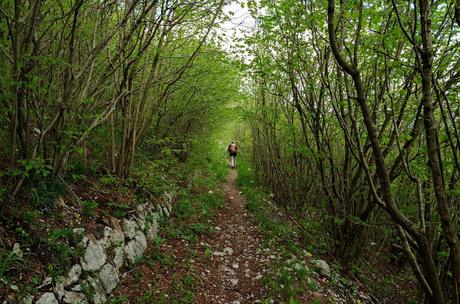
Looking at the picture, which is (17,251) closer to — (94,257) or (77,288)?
(77,288)

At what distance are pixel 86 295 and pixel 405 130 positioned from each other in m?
4.70

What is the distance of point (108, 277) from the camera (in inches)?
133

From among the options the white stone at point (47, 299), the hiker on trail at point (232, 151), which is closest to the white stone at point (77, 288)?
the white stone at point (47, 299)

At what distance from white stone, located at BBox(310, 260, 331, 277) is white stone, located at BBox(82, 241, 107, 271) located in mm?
3540

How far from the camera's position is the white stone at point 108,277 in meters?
3.27

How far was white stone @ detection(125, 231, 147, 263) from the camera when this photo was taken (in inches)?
159

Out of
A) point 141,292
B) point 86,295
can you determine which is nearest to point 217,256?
point 141,292

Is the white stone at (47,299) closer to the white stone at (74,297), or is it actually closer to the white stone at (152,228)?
the white stone at (74,297)

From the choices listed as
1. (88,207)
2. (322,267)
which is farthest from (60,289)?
(322,267)

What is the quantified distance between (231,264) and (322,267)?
5.36 ft

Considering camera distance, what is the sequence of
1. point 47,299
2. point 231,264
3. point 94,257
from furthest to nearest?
point 231,264 < point 94,257 < point 47,299

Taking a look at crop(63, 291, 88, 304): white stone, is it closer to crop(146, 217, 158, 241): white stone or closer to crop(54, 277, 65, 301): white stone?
crop(54, 277, 65, 301): white stone

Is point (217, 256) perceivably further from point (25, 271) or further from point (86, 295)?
point (25, 271)

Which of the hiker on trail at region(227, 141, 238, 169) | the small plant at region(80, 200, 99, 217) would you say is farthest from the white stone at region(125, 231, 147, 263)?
the hiker on trail at region(227, 141, 238, 169)
